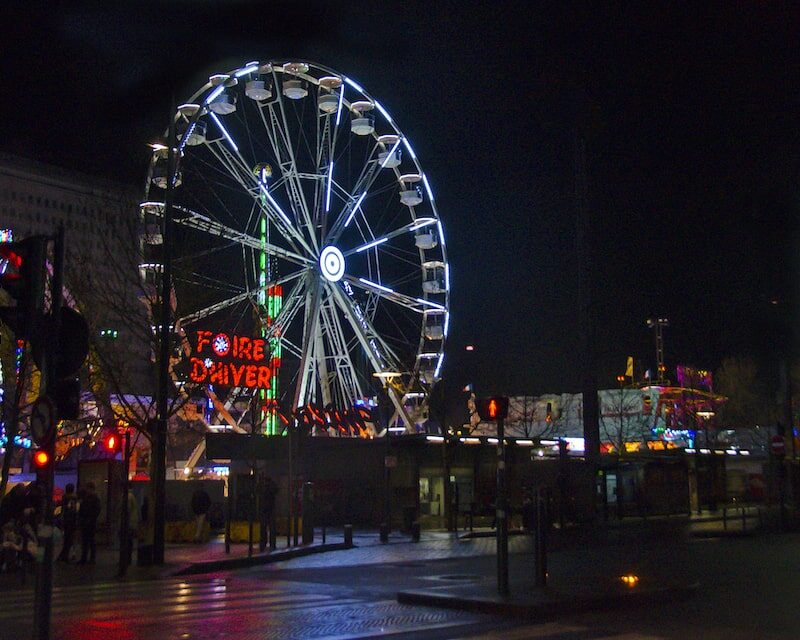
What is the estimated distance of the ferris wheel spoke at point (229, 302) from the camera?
108 feet

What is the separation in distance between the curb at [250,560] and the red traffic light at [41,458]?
505 inches

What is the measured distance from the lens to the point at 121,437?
23109mm

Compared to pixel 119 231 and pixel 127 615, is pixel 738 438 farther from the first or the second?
pixel 127 615

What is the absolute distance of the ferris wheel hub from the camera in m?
40.9

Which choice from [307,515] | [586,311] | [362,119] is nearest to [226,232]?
[362,119]

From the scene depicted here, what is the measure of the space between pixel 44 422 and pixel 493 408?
8014mm

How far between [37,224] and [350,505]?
100232 mm

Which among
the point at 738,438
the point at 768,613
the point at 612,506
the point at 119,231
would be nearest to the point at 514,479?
the point at 612,506

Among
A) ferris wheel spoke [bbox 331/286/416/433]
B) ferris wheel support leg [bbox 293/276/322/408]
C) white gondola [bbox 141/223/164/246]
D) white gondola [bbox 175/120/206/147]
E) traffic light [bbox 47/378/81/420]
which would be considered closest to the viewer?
traffic light [bbox 47/378/81/420]

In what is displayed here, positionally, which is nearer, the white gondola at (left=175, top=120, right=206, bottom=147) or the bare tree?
the white gondola at (left=175, top=120, right=206, bottom=147)

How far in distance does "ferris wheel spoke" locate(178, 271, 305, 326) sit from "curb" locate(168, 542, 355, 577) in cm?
863

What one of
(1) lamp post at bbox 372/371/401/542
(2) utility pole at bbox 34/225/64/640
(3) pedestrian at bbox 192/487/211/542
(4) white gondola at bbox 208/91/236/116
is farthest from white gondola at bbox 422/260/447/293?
(2) utility pole at bbox 34/225/64/640

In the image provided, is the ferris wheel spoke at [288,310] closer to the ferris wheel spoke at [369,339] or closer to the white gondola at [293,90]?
the ferris wheel spoke at [369,339]

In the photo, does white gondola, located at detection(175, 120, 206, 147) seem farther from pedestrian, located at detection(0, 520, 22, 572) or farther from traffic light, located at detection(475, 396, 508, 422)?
traffic light, located at detection(475, 396, 508, 422)
